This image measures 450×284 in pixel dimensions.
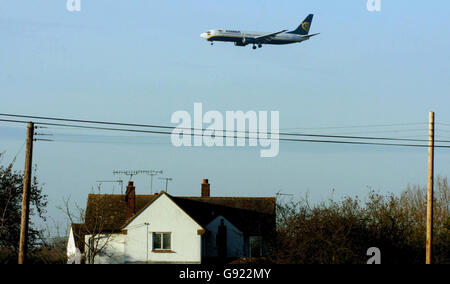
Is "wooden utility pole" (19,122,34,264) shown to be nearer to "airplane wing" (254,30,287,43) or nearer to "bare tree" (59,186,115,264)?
"bare tree" (59,186,115,264)

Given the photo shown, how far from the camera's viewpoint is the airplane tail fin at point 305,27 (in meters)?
119

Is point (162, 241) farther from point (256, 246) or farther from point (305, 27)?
point (305, 27)

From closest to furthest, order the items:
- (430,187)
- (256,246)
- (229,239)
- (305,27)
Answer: (430,187)
(229,239)
(256,246)
(305,27)

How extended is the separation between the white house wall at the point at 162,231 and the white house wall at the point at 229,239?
11.8ft

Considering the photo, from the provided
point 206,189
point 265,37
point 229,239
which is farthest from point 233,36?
point 229,239

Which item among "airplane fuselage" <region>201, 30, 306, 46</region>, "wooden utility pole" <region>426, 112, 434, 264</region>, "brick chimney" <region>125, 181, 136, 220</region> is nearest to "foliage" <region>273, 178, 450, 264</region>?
"wooden utility pole" <region>426, 112, 434, 264</region>

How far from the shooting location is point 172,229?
51.6 metres

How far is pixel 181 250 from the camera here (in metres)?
51.3

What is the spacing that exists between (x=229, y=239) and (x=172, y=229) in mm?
5682

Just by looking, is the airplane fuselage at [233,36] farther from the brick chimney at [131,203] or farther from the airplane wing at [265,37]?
the brick chimney at [131,203]

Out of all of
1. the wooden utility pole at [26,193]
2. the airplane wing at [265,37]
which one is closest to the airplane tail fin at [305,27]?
the airplane wing at [265,37]

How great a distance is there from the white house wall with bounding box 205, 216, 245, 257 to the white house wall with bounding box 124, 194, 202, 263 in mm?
3592
